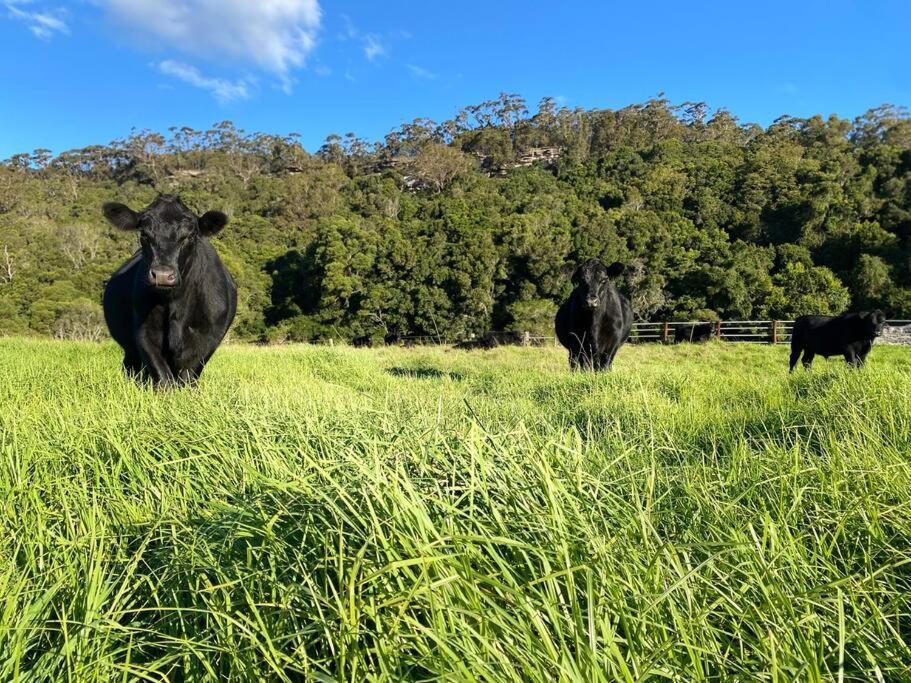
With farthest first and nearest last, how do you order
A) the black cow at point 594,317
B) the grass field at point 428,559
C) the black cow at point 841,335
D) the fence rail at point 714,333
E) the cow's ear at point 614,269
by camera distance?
1. the fence rail at point 714,333
2. the black cow at point 841,335
3. the cow's ear at point 614,269
4. the black cow at point 594,317
5. the grass field at point 428,559

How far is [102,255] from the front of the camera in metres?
46.0

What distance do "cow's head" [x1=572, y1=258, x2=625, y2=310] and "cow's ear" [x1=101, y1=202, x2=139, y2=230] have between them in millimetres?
5784

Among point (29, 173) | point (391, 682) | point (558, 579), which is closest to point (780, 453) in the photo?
point (558, 579)

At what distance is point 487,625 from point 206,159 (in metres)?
91.4

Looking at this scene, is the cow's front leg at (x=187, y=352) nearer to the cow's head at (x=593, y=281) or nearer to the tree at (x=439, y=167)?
the cow's head at (x=593, y=281)

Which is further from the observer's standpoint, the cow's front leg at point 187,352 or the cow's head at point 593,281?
the cow's head at point 593,281

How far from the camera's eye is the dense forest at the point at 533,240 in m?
34.1

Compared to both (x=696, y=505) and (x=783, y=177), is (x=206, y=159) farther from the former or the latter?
(x=696, y=505)

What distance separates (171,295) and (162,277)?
0.59 meters

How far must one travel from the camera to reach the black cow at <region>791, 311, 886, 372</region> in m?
11.4

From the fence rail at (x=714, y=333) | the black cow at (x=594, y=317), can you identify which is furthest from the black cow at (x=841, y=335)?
the fence rail at (x=714, y=333)

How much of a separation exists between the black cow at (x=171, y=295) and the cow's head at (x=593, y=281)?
4998 millimetres

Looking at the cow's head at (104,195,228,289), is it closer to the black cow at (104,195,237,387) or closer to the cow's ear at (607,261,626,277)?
the black cow at (104,195,237,387)

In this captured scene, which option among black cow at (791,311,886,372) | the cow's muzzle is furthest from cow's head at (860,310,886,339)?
the cow's muzzle
